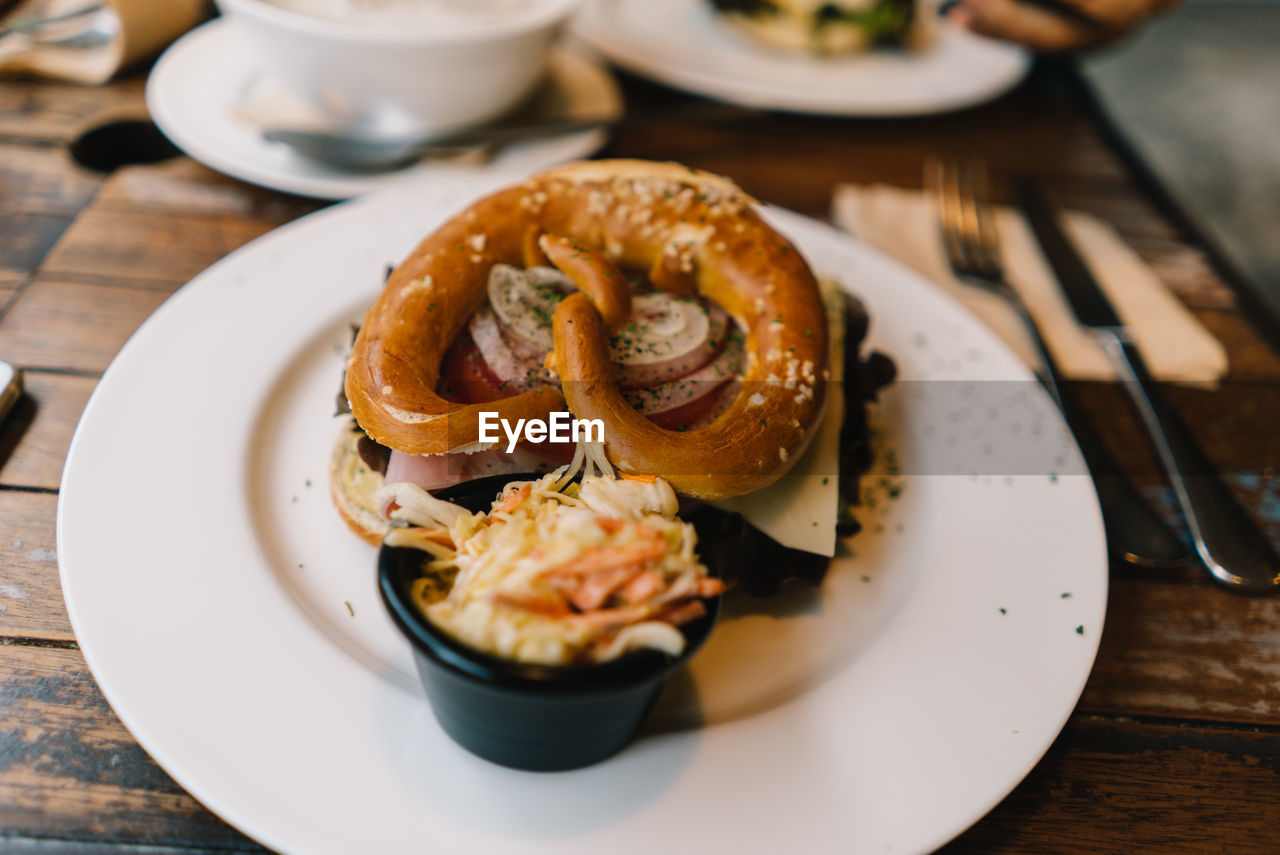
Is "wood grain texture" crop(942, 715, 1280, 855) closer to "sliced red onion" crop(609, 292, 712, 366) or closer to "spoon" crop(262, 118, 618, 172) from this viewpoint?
"sliced red onion" crop(609, 292, 712, 366)

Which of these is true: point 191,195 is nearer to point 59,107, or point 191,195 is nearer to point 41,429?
point 59,107

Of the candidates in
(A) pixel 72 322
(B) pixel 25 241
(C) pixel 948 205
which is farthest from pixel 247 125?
(C) pixel 948 205

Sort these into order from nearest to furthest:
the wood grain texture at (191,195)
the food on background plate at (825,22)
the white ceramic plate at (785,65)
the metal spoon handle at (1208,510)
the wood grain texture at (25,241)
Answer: the metal spoon handle at (1208,510) → the wood grain texture at (25,241) → the wood grain texture at (191,195) → the white ceramic plate at (785,65) → the food on background plate at (825,22)

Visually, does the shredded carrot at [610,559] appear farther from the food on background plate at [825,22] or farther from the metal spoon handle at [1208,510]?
the food on background plate at [825,22]

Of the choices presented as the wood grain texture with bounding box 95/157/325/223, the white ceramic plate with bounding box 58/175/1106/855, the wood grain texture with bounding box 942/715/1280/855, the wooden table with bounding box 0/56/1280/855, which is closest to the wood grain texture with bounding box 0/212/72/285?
the wooden table with bounding box 0/56/1280/855

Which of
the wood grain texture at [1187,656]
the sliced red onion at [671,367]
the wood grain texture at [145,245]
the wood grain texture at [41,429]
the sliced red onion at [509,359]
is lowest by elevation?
the wood grain texture at [41,429]

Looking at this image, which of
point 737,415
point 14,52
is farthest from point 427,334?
point 14,52

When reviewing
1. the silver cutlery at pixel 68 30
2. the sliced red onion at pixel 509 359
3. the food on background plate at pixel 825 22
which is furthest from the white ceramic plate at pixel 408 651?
the food on background plate at pixel 825 22

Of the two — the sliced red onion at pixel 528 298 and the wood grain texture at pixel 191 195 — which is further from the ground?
the sliced red onion at pixel 528 298
